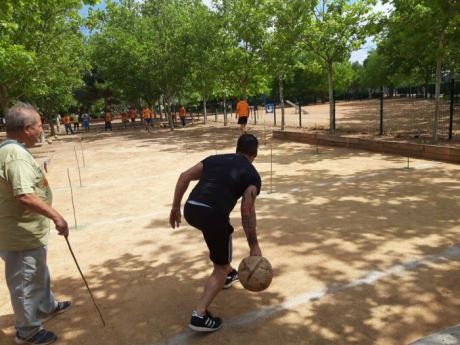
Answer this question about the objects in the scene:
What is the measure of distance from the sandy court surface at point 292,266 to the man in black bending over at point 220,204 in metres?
0.49

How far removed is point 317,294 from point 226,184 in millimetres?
1687

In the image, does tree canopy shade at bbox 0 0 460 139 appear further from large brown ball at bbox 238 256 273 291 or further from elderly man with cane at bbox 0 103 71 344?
large brown ball at bbox 238 256 273 291

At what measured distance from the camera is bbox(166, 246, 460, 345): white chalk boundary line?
3.57 meters

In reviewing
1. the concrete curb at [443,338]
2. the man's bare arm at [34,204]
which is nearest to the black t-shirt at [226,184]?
the man's bare arm at [34,204]

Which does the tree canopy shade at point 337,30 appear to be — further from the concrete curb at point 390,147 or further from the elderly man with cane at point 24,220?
the elderly man with cane at point 24,220

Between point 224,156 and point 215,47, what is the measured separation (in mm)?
23851

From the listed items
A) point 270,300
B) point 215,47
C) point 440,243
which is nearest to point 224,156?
point 270,300

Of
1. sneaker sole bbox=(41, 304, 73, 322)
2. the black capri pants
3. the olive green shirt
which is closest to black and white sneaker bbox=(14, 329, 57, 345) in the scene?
sneaker sole bbox=(41, 304, 73, 322)

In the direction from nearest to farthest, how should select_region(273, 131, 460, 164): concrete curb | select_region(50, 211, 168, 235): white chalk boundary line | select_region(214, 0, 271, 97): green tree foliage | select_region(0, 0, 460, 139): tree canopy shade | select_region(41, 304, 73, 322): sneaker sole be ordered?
select_region(41, 304, 73, 322): sneaker sole
select_region(50, 211, 168, 235): white chalk boundary line
select_region(273, 131, 460, 164): concrete curb
select_region(0, 0, 460, 139): tree canopy shade
select_region(214, 0, 271, 97): green tree foliage

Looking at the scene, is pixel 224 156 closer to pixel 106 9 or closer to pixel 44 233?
pixel 44 233

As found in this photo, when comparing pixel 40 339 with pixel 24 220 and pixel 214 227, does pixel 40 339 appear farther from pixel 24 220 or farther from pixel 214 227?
pixel 214 227

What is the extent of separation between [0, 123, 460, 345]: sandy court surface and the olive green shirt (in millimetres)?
1031

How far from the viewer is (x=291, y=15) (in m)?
17.0

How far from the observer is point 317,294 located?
4055 mm
